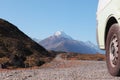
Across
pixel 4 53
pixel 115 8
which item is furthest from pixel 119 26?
pixel 4 53

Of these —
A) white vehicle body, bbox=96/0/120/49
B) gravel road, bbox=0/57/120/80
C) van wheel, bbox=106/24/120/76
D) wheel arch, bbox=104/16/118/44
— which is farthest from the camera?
gravel road, bbox=0/57/120/80

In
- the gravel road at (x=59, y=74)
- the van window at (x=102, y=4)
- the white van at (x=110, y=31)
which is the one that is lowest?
the gravel road at (x=59, y=74)

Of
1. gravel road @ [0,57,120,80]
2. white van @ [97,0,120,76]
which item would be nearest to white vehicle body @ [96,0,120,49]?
white van @ [97,0,120,76]

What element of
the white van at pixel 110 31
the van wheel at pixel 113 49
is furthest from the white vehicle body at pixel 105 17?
the van wheel at pixel 113 49

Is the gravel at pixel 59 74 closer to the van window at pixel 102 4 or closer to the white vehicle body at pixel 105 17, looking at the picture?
the white vehicle body at pixel 105 17

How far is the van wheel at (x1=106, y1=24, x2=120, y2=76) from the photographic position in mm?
8398

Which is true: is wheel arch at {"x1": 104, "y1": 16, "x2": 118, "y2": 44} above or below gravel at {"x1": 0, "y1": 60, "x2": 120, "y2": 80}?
above

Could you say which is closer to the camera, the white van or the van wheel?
the white van

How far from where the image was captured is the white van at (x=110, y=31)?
8297mm

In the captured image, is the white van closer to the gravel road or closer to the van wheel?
the van wheel

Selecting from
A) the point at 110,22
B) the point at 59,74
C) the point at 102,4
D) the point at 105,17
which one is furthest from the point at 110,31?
the point at 59,74

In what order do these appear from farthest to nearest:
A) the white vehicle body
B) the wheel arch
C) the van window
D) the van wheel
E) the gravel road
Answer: the gravel road → the van window → the wheel arch → the van wheel → the white vehicle body

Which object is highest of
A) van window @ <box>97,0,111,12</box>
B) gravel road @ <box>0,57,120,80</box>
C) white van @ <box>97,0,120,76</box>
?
van window @ <box>97,0,111,12</box>

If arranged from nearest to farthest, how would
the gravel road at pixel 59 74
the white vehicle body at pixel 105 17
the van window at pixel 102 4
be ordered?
the white vehicle body at pixel 105 17 < the van window at pixel 102 4 < the gravel road at pixel 59 74
